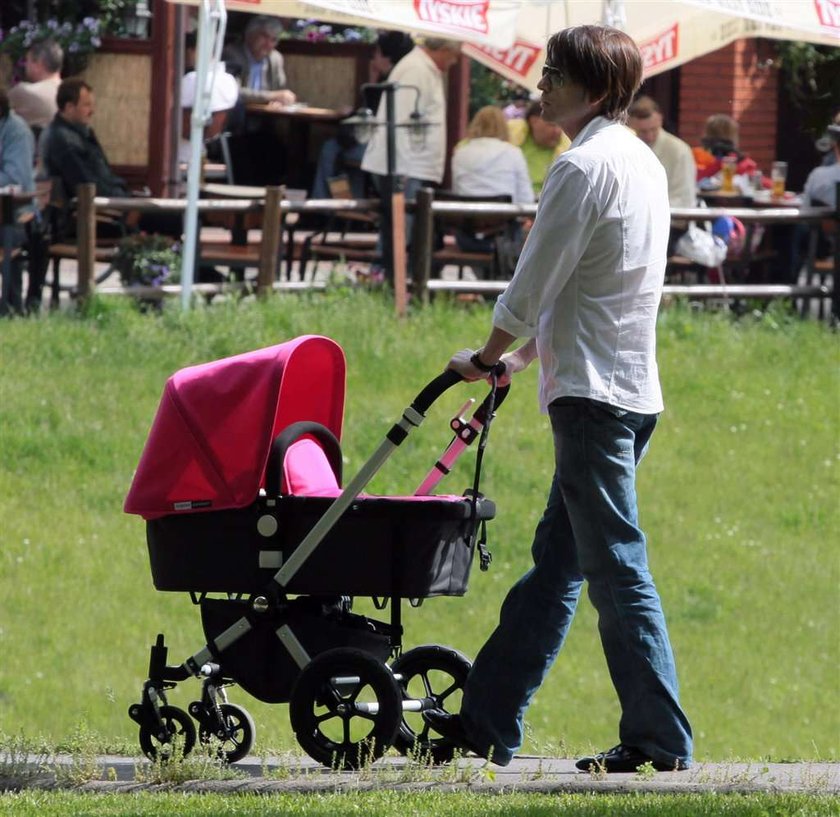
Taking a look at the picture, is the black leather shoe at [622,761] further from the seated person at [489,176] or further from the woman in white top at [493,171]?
the woman in white top at [493,171]

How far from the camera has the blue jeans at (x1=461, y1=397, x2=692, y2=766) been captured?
16.4ft

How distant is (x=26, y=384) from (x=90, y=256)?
1169 mm

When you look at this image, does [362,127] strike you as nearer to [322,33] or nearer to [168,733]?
[322,33]

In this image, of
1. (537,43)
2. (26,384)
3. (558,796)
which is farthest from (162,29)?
(558,796)

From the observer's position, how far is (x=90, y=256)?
12.0 m

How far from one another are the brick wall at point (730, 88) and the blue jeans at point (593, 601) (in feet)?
51.2

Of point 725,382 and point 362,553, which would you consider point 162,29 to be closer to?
point 725,382

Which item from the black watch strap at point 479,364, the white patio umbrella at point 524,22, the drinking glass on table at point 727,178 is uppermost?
the white patio umbrella at point 524,22

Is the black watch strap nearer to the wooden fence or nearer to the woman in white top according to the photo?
the wooden fence

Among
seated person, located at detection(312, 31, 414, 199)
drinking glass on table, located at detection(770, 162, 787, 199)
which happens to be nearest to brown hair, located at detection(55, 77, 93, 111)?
seated person, located at detection(312, 31, 414, 199)

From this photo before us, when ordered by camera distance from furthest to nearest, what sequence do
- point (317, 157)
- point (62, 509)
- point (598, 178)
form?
1. point (317, 157)
2. point (62, 509)
3. point (598, 178)

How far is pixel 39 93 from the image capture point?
14.8 meters

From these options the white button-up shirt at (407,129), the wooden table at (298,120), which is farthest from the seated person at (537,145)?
the wooden table at (298,120)

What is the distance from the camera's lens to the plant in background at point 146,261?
1234 centimetres
